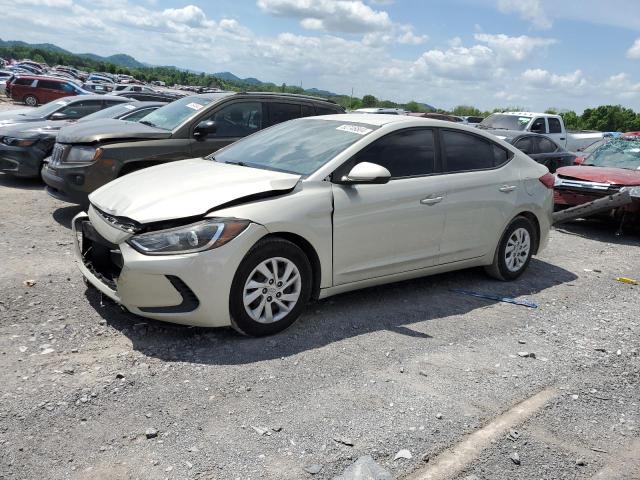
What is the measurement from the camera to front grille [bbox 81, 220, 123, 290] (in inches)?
174

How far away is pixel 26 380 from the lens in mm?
3670

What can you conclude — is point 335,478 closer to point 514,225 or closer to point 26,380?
point 26,380

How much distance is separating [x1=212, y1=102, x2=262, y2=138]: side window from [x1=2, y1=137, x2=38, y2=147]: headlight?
143 inches

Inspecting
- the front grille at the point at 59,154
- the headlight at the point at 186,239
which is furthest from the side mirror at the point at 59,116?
the headlight at the point at 186,239

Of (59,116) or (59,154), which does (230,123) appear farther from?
(59,116)

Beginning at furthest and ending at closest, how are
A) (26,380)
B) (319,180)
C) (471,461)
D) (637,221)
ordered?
(637,221)
(319,180)
(26,380)
(471,461)

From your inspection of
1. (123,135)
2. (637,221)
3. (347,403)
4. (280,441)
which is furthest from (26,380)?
(637,221)

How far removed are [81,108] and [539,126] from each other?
12.6m

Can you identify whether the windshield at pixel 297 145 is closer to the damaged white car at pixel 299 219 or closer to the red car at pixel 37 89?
the damaged white car at pixel 299 219

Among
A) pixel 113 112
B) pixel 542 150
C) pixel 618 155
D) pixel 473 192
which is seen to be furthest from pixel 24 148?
pixel 542 150

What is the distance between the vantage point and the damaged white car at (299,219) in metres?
4.17

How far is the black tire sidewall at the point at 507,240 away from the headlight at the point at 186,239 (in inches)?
131

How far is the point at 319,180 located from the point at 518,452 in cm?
244

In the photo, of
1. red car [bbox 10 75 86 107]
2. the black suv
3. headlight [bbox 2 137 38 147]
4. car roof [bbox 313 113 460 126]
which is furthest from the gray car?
red car [bbox 10 75 86 107]
